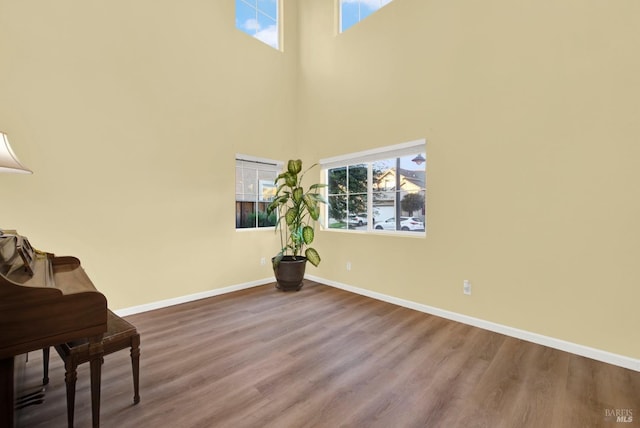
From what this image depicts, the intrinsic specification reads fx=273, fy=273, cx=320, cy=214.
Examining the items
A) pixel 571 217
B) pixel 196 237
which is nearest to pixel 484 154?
pixel 571 217

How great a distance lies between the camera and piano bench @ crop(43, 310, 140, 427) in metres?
1.33

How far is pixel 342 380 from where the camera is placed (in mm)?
1857

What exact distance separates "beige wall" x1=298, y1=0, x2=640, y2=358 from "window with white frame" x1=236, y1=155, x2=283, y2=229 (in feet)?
5.12

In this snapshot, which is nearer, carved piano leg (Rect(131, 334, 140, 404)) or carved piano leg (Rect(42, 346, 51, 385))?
carved piano leg (Rect(131, 334, 140, 404))

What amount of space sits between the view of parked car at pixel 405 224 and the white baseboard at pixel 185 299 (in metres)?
1.95

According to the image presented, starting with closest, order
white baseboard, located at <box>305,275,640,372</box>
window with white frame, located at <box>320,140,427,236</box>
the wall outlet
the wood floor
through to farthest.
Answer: the wood floor
white baseboard, located at <box>305,275,640,372</box>
the wall outlet
window with white frame, located at <box>320,140,427,236</box>

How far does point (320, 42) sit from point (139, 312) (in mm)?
4405

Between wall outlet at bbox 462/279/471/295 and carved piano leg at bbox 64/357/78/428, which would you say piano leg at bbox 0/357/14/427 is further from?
wall outlet at bbox 462/279/471/295

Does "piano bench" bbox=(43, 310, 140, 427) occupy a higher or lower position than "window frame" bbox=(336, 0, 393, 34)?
lower

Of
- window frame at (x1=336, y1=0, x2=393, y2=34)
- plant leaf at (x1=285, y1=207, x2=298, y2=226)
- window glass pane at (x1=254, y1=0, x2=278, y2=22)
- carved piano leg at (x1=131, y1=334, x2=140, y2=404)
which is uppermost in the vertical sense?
window glass pane at (x1=254, y1=0, x2=278, y2=22)

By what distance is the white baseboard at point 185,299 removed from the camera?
2949mm

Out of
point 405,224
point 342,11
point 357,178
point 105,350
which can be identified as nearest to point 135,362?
point 105,350

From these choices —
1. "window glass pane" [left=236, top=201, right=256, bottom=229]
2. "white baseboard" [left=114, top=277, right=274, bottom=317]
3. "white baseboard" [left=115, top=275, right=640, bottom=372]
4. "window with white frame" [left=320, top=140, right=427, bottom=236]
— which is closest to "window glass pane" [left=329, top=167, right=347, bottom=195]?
"window with white frame" [left=320, top=140, right=427, bottom=236]

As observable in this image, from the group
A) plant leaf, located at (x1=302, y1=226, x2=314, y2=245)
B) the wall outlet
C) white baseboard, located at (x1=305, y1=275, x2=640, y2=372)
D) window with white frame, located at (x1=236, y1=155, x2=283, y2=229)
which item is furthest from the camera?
window with white frame, located at (x1=236, y1=155, x2=283, y2=229)
